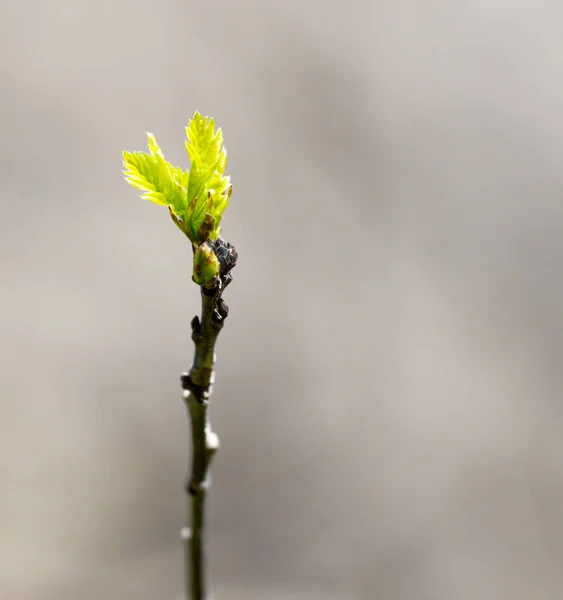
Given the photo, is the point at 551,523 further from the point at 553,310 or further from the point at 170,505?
the point at 170,505

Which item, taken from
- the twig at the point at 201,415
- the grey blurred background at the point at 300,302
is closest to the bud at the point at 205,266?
the twig at the point at 201,415

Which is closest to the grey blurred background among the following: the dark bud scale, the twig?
the twig

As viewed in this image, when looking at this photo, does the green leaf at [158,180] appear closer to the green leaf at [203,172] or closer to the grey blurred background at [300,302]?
the green leaf at [203,172]

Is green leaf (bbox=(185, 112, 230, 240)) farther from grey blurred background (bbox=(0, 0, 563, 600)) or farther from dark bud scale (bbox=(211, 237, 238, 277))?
grey blurred background (bbox=(0, 0, 563, 600))

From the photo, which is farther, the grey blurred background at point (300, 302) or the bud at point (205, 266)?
the grey blurred background at point (300, 302)

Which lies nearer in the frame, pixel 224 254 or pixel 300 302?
pixel 224 254

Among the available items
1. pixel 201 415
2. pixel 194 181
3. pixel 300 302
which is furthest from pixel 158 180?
pixel 300 302

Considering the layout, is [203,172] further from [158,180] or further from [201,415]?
[201,415]
